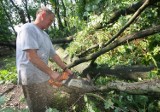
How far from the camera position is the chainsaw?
141 inches

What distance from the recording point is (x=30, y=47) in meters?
3.24

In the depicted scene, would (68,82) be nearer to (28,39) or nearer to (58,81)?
(58,81)

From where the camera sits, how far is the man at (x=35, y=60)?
329 centimetres

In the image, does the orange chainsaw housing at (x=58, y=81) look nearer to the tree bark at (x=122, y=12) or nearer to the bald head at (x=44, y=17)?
the bald head at (x=44, y=17)

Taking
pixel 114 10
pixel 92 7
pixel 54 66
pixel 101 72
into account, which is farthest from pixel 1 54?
pixel 101 72

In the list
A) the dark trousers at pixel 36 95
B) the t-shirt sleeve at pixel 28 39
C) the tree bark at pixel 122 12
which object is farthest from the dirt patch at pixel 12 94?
the tree bark at pixel 122 12

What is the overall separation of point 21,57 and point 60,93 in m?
1.17

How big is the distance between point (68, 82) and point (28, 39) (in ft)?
3.11

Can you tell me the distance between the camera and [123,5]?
6.17 metres

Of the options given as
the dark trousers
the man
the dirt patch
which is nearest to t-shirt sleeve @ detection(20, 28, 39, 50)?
the man

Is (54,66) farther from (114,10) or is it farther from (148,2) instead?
(148,2)

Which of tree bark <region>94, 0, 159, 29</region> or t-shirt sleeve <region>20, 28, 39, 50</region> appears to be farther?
tree bark <region>94, 0, 159, 29</region>

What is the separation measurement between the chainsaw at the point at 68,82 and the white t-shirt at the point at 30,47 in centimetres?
16

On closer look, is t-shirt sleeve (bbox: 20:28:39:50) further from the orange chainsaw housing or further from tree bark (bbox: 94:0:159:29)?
tree bark (bbox: 94:0:159:29)
